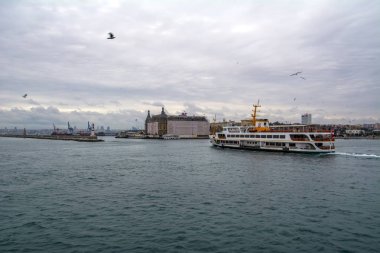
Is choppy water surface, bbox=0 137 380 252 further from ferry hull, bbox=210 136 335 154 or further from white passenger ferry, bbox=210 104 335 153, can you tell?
white passenger ferry, bbox=210 104 335 153

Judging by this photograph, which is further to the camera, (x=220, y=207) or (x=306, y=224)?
(x=220, y=207)

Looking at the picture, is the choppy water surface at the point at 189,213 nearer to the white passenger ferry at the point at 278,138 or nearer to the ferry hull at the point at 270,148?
the ferry hull at the point at 270,148

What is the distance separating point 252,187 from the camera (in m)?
37.9

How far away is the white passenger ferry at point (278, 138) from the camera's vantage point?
79750mm

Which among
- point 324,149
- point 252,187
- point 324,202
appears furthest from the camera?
point 324,149

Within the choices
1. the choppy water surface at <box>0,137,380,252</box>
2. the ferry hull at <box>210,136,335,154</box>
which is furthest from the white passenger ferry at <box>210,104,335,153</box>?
the choppy water surface at <box>0,137,380,252</box>

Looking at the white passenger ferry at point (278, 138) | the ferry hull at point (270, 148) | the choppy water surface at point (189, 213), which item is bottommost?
the choppy water surface at point (189, 213)

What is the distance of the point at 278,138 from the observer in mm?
87562

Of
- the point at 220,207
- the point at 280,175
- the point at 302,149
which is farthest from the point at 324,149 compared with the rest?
the point at 220,207

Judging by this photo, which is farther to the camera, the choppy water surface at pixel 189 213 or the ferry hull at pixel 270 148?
the ferry hull at pixel 270 148

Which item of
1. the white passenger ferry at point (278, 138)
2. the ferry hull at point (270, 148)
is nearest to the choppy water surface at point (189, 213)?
the ferry hull at point (270, 148)

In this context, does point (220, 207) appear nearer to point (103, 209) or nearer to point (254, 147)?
point (103, 209)

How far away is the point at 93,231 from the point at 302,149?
67.5 m

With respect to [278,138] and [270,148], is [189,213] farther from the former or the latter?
[270,148]
